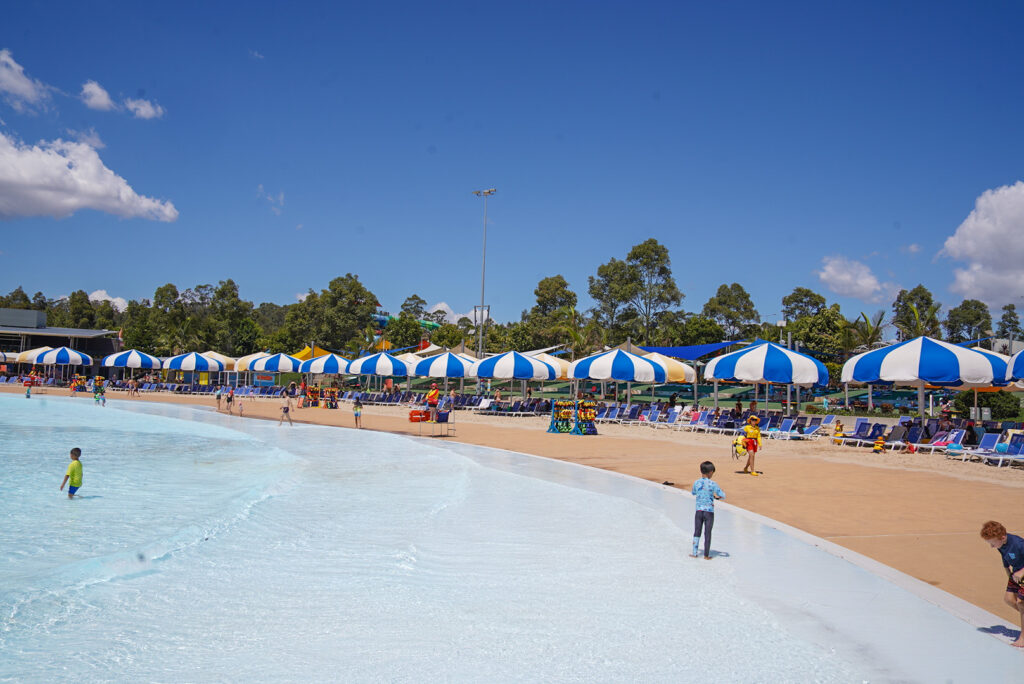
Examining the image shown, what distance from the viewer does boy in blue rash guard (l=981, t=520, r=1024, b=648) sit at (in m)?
4.96

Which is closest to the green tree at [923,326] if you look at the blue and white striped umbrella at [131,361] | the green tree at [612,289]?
the green tree at [612,289]

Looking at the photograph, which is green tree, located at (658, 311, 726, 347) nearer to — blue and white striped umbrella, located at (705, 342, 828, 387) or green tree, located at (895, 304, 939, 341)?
green tree, located at (895, 304, 939, 341)

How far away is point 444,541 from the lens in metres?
8.87

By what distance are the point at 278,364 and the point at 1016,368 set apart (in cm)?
3468

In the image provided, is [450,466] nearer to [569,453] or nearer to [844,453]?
[569,453]

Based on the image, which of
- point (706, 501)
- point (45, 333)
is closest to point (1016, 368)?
point (706, 501)

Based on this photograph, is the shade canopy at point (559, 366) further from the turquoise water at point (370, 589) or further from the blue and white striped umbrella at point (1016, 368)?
the turquoise water at point (370, 589)

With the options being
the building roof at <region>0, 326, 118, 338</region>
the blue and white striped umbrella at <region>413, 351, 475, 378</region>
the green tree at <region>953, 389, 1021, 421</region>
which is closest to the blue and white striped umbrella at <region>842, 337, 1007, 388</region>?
the green tree at <region>953, 389, 1021, 421</region>

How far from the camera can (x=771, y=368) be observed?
19.5m

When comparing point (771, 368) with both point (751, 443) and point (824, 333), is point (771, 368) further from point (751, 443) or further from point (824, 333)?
point (824, 333)

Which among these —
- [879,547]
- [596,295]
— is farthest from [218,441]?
[596,295]

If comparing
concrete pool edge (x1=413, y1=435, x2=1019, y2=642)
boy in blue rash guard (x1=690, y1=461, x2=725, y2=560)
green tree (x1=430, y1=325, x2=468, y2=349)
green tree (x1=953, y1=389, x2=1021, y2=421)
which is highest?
green tree (x1=430, y1=325, x2=468, y2=349)

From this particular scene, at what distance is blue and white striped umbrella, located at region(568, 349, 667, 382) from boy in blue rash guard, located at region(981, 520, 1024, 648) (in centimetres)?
1849

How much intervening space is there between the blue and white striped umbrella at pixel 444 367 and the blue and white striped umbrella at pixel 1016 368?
767 inches
